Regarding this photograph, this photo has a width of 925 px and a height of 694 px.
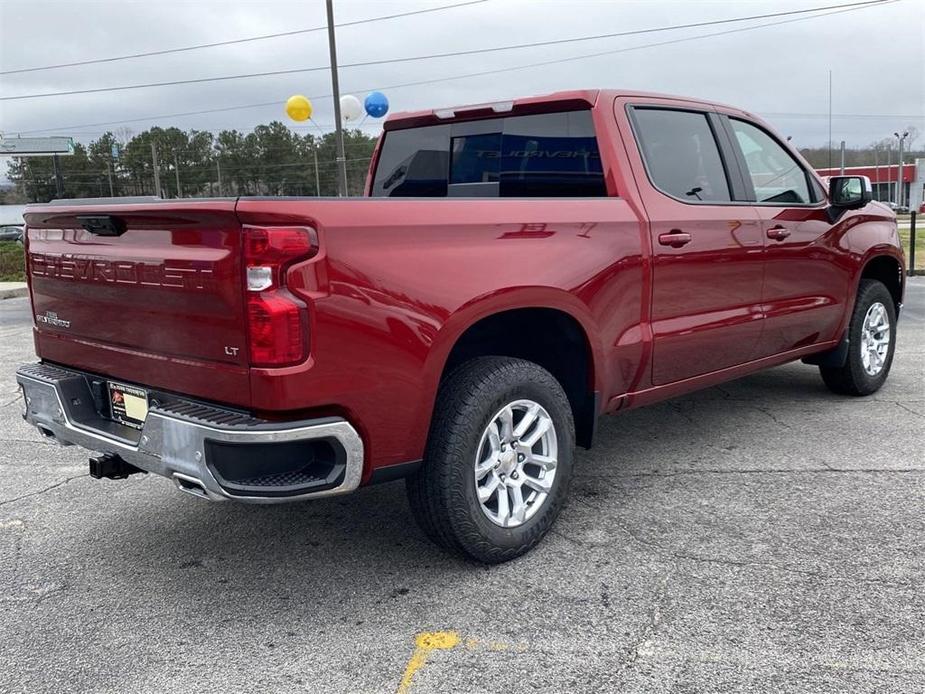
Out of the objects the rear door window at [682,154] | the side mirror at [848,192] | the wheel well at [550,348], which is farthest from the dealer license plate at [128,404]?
the side mirror at [848,192]

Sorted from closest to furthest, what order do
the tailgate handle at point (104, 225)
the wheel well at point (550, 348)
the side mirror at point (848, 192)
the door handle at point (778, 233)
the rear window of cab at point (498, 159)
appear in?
1. the tailgate handle at point (104, 225)
2. the wheel well at point (550, 348)
3. the rear window of cab at point (498, 159)
4. the door handle at point (778, 233)
5. the side mirror at point (848, 192)

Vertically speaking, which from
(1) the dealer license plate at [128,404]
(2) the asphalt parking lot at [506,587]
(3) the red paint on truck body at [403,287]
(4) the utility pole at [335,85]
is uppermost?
(4) the utility pole at [335,85]

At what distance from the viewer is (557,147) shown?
3986 millimetres

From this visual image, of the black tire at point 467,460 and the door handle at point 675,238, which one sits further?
the door handle at point 675,238

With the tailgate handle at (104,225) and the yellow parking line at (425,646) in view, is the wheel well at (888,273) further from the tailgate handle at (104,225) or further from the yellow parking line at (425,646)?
the tailgate handle at (104,225)

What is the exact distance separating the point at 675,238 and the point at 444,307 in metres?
1.45

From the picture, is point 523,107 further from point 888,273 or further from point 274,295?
point 888,273

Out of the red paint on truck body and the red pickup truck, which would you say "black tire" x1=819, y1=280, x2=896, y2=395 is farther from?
the red paint on truck body

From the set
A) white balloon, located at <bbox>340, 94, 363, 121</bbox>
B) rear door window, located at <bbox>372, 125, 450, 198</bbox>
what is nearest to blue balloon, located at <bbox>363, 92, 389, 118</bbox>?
white balloon, located at <bbox>340, 94, 363, 121</bbox>

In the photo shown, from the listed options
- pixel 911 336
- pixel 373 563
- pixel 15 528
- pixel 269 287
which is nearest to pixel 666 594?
pixel 373 563

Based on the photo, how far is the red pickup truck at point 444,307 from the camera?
8.48ft

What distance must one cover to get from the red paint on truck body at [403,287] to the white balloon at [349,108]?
1479 cm

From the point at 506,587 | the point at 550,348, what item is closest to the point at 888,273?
the point at 550,348

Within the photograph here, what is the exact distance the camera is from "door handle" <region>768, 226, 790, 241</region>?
176 inches
